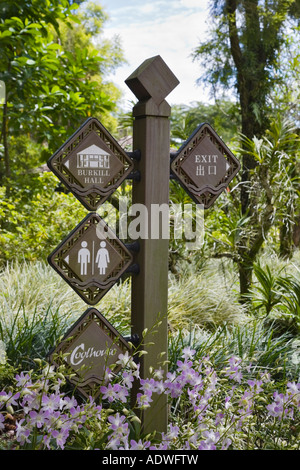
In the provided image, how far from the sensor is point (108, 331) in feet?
8.00

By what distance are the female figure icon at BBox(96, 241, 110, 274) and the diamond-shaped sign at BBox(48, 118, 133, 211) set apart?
0.18 m

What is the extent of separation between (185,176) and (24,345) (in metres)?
1.48

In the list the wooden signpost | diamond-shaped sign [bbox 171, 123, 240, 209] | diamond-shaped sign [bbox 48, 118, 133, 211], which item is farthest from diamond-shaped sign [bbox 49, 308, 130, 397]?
diamond-shaped sign [bbox 171, 123, 240, 209]

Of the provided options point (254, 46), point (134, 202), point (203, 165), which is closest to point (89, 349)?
point (134, 202)

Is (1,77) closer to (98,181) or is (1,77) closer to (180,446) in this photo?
(98,181)

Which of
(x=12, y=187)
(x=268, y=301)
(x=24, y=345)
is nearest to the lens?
(x=24, y=345)

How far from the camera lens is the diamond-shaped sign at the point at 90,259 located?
230 centimetres

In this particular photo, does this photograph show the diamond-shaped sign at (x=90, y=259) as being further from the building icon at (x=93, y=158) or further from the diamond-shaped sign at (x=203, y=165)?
the diamond-shaped sign at (x=203, y=165)

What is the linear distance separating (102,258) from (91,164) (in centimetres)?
42

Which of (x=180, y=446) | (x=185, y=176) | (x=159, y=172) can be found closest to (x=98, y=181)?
(x=159, y=172)

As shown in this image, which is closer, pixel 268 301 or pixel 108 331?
pixel 108 331

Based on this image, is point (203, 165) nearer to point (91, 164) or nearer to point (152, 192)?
point (152, 192)

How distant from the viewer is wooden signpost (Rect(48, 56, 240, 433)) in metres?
2.33

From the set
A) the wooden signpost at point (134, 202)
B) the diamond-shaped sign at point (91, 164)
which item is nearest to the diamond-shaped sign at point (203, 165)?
the wooden signpost at point (134, 202)
